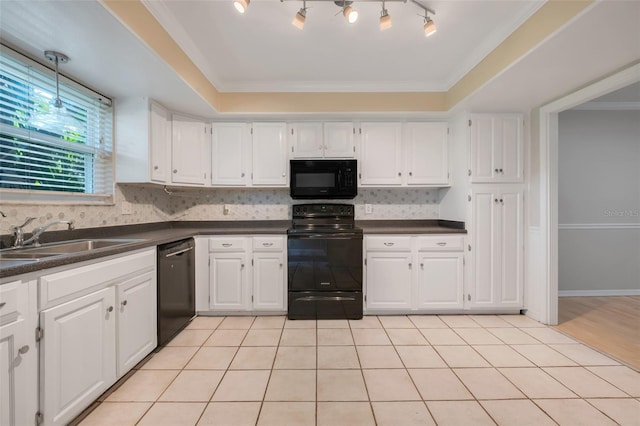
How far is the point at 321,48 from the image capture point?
2.30 metres

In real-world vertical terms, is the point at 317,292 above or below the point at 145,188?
below

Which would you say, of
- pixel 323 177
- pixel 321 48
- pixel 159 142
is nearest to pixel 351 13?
pixel 321 48

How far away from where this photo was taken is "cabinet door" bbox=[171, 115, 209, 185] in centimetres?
279

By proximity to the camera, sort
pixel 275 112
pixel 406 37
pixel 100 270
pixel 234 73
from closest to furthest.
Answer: pixel 100 270, pixel 406 37, pixel 234 73, pixel 275 112

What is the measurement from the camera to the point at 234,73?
2732mm

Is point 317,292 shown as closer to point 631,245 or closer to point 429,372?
point 429,372

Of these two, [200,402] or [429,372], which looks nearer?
[200,402]

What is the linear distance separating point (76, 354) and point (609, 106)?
570 centimetres

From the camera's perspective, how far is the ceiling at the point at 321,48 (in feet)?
4.97

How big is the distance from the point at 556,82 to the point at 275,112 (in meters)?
2.53

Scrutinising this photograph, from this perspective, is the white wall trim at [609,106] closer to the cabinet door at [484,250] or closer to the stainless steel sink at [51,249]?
the cabinet door at [484,250]

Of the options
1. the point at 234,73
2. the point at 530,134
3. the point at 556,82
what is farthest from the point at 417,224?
the point at 234,73

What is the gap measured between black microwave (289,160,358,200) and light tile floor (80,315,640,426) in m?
1.43

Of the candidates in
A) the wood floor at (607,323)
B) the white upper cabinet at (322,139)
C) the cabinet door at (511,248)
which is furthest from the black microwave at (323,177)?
the wood floor at (607,323)
